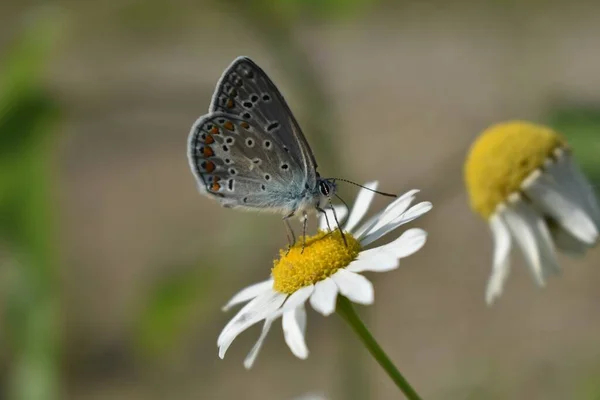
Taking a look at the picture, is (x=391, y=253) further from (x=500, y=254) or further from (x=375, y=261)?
(x=500, y=254)

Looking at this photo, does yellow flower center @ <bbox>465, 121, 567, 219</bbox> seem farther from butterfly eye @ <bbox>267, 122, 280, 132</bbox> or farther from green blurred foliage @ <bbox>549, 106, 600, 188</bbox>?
butterfly eye @ <bbox>267, 122, 280, 132</bbox>

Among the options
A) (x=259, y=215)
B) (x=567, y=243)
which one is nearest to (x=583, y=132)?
(x=567, y=243)

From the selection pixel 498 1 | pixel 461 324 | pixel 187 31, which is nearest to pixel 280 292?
pixel 498 1

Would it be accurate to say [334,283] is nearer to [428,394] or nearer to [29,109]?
[29,109]

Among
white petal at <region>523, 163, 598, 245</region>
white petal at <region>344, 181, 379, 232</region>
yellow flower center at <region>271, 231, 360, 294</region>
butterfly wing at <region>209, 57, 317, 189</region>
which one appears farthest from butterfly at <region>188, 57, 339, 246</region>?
white petal at <region>523, 163, 598, 245</region>

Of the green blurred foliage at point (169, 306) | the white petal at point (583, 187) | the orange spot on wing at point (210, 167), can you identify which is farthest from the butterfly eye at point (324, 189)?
the green blurred foliage at point (169, 306)

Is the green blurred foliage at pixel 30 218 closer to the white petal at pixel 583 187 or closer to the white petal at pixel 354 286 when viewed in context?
the white petal at pixel 354 286
